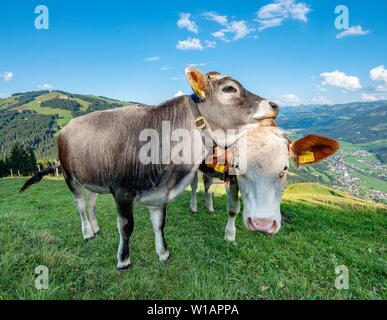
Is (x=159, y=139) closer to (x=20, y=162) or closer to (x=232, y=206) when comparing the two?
(x=232, y=206)

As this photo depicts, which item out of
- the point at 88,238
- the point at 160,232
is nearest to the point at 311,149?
the point at 160,232

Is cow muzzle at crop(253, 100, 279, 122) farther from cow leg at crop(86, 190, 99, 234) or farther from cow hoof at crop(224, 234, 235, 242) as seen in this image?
cow leg at crop(86, 190, 99, 234)

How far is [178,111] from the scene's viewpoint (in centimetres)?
531

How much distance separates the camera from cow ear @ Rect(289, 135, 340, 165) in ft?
16.0

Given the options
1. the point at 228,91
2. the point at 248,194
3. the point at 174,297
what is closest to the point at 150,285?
the point at 174,297

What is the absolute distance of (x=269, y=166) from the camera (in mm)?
4637

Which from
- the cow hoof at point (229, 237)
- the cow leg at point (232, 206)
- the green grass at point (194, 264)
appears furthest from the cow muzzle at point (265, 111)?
the cow hoof at point (229, 237)

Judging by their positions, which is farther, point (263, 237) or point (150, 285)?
point (263, 237)

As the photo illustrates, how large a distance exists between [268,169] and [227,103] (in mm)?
1280

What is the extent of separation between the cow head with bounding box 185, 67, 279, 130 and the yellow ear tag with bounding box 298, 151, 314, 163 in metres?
0.90

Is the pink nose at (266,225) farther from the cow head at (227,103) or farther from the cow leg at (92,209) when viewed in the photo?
the cow leg at (92,209)

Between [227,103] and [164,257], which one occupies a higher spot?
[227,103]
